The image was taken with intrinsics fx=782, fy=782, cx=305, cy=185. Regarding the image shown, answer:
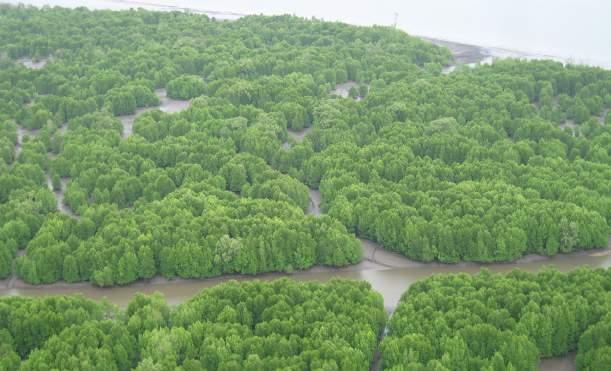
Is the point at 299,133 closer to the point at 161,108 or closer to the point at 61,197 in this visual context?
the point at 161,108

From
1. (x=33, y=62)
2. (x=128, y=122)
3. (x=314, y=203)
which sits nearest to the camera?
(x=314, y=203)

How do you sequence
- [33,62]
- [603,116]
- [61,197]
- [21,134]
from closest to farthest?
[61,197], [21,134], [603,116], [33,62]

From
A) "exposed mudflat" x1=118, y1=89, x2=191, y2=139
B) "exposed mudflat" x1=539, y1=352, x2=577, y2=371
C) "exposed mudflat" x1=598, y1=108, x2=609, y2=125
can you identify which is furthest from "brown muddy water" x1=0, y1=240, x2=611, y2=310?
"exposed mudflat" x1=118, y1=89, x2=191, y2=139

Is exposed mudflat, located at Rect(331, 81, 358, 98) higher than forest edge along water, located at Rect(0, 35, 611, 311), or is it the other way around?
exposed mudflat, located at Rect(331, 81, 358, 98)

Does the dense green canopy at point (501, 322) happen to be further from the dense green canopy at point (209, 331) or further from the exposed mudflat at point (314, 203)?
the exposed mudflat at point (314, 203)

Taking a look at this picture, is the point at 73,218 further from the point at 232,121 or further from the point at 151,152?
the point at 232,121

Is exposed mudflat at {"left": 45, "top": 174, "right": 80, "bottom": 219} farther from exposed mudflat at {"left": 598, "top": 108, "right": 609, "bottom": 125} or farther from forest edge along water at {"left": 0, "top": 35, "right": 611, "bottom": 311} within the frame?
exposed mudflat at {"left": 598, "top": 108, "right": 609, "bottom": 125}

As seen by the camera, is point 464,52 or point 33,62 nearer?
point 33,62

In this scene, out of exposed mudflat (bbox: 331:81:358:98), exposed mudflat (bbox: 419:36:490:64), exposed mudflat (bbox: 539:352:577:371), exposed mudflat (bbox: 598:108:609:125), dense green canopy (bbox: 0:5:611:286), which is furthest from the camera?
exposed mudflat (bbox: 419:36:490:64)

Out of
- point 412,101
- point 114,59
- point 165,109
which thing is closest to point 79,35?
point 114,59

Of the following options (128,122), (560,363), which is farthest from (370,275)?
(128,122)

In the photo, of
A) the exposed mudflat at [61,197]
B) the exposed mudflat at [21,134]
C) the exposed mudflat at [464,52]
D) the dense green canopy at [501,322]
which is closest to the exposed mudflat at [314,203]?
the dense green canopy at [501,322]
